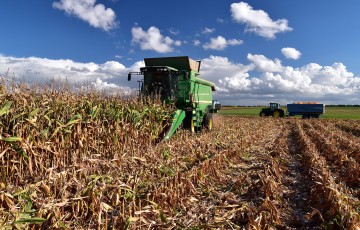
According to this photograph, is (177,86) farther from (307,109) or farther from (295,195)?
(307,109)

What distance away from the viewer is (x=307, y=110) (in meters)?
37.5

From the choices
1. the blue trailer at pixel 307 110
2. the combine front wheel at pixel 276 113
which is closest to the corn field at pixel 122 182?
the combine front wheel at pixel 276 113

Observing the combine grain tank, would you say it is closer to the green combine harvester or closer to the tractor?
the tractor

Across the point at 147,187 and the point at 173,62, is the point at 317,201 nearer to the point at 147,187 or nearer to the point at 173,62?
the point at 147,187

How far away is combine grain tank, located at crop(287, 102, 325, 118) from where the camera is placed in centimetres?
3719

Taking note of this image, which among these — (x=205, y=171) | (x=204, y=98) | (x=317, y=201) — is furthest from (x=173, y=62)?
(x=317, y=201)

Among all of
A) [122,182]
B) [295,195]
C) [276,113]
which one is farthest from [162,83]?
[276,113]

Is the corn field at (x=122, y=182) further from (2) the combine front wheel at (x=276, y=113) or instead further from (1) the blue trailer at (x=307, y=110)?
(1) the blue trailer at (x=307, y=110)

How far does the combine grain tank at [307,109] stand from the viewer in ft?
122

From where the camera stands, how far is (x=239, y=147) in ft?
34.3

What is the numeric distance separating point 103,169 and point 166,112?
16.6ft

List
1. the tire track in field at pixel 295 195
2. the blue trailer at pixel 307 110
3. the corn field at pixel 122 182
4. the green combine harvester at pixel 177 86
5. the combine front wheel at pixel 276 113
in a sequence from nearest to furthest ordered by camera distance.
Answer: the corn field at pixel 122 182
the tire track in field at pixel 295 195
the green combine harvester at pixel 177 86
the blue trailer at pixel 307 110
the combine front wheel at pixel 276 113

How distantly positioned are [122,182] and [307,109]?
120 feet

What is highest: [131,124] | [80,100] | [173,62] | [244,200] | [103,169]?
[173,62]
